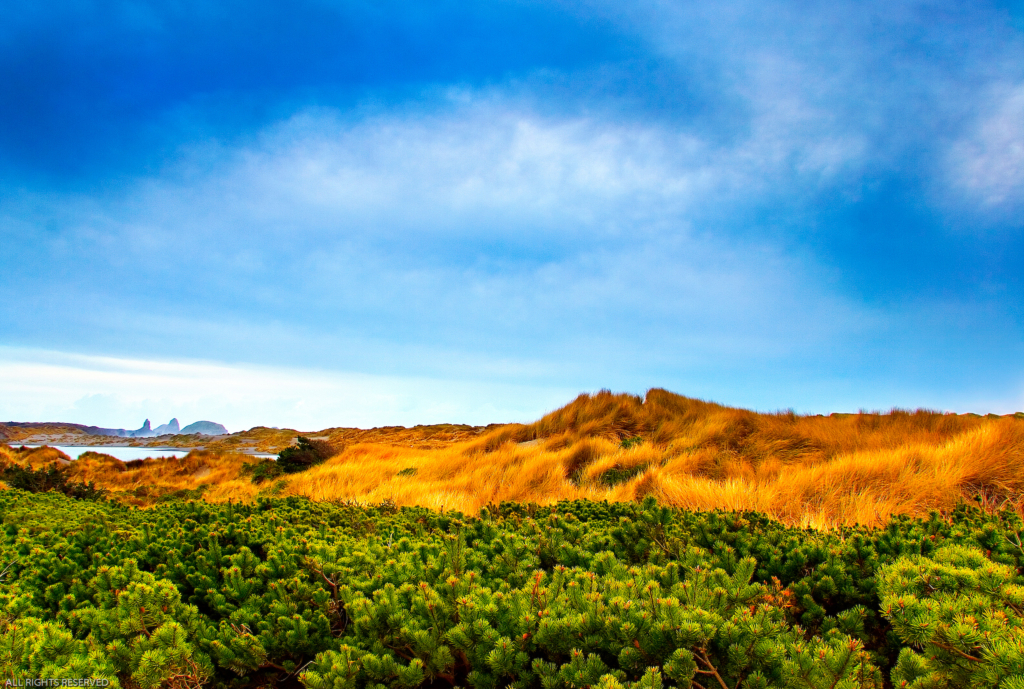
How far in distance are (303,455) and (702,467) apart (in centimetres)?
1158

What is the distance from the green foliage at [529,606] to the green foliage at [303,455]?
1136 cm

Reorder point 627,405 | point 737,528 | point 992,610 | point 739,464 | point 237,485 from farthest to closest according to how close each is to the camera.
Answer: point 627,405 → point 237,485 → point 739,464 → point 737,528 → point 992,610

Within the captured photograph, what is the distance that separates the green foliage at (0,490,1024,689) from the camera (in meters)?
2.03

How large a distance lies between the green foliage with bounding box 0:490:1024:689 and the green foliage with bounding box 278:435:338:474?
11.4m

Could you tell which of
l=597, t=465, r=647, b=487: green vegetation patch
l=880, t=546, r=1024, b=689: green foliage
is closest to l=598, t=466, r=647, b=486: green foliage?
l=597, t=465, r=647, b=487: green vegetation patch

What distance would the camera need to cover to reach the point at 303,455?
1558cm

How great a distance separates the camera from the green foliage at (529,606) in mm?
2025

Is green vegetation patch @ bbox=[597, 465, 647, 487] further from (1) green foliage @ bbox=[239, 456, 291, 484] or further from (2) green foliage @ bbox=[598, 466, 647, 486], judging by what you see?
(1) green foliage @ bbox=[239, 456, 291, 484]

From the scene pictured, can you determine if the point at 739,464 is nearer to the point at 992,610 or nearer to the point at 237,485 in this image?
the point at 992,610

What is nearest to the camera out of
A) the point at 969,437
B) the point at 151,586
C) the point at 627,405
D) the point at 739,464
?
the point at 151,586

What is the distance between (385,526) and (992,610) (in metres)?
3.75

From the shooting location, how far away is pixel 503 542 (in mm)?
3287

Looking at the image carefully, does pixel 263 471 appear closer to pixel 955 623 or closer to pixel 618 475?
pixel 618 475

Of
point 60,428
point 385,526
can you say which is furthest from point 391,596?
point 60,428
